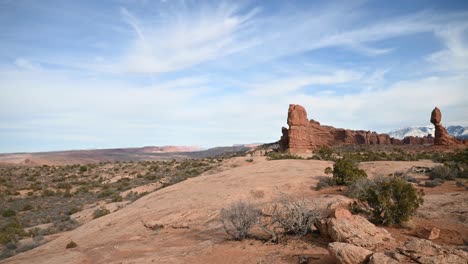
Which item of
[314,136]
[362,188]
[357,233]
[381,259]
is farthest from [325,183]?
[314,136]

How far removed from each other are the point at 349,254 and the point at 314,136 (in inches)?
1939

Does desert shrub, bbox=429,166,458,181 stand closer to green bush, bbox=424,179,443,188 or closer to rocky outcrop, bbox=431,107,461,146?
green bush, bbox=424,179,443,188

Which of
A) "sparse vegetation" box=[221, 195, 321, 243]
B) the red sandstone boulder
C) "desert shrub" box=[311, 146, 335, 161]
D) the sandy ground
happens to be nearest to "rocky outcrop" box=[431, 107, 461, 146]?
the red sandstone boulder

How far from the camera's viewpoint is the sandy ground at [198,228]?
7734mm

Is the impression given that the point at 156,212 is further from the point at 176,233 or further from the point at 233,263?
the point at 233,263

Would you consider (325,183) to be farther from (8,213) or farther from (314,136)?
(314,136)

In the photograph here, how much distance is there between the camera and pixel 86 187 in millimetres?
29469

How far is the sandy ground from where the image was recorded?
773cm


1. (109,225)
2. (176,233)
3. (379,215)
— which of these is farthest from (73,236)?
(379,215)

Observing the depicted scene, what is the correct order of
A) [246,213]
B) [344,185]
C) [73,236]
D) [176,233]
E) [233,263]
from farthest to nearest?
1. [344,185]
2. [73,236]
3. [176,233]
4. [246,213]
5. [233,263]

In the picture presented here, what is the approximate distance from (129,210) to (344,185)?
10.2 meters

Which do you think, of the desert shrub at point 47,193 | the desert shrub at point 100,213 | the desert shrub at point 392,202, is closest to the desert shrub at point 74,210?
the desert shrub at point 100,213

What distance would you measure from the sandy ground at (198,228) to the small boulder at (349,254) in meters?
0.50

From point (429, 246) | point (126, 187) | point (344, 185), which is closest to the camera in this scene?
point (429, 246)
